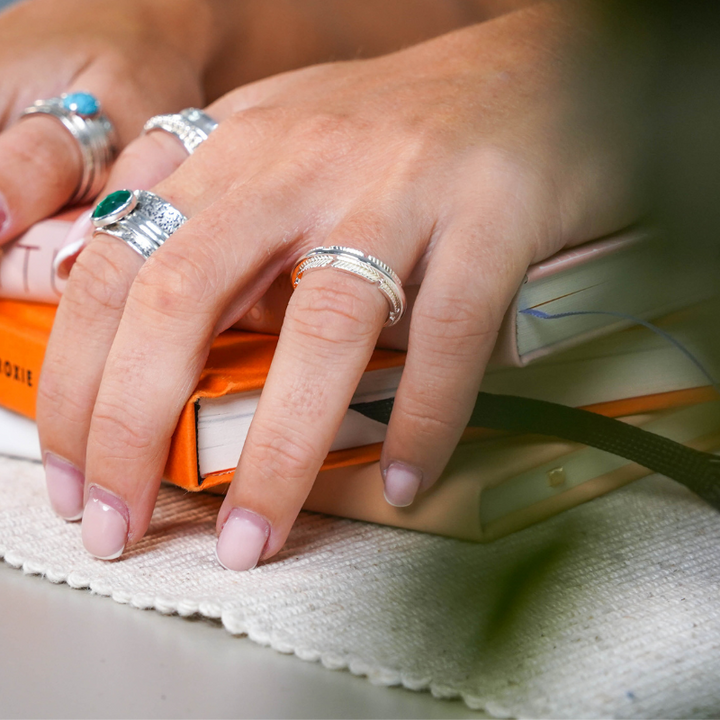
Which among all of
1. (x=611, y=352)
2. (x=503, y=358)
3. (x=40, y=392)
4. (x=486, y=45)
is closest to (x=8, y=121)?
(x=40, y=392)

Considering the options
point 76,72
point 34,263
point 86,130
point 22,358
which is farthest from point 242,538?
point 76,72

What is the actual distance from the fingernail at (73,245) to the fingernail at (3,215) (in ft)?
0.23

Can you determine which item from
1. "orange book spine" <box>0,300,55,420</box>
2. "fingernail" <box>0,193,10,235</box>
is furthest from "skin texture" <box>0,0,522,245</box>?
"orange book spine" <box>0,300,55,420</box>

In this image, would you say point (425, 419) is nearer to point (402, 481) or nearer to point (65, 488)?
point (402, 481)

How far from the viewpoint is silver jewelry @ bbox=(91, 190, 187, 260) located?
0.53 metres

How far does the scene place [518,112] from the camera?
0.51m

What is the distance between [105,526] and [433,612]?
0.96 feet

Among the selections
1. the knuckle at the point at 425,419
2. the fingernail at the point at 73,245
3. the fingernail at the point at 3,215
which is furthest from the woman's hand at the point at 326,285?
the fingernail at the point at 3,215

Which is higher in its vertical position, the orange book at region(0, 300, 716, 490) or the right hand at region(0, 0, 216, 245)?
the right hand at region(0, 0, 216, 245)

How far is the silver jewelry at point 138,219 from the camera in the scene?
53 cm

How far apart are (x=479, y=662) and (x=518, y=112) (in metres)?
0.48

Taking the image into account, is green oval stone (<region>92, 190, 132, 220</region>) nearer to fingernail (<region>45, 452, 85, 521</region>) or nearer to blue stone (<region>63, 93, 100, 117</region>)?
fingernail (<region>45, 452, 85, 521</region>)

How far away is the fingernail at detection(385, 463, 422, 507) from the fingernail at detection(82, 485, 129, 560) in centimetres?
16

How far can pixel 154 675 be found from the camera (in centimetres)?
36
